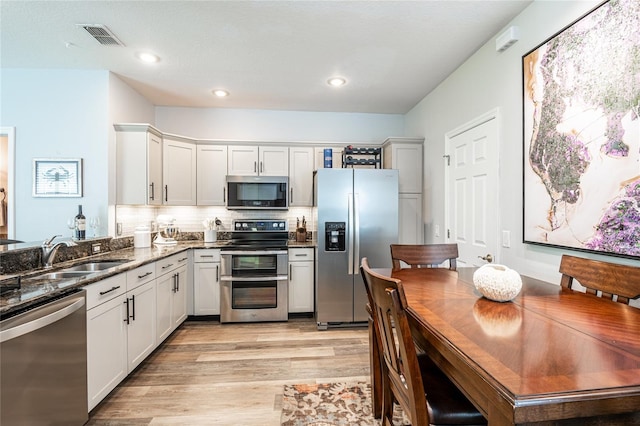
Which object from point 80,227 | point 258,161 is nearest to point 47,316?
point 80,227

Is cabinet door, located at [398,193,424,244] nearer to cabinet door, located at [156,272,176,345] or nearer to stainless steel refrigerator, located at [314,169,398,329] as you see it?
stainless steel refrigerator, located at [314,169,398,329]

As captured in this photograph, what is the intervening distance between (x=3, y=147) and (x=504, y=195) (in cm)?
532

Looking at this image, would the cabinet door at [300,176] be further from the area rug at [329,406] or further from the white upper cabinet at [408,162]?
the area rug at [329,406]

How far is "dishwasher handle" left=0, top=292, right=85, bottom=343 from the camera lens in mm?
1254

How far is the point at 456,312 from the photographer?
1186 mm

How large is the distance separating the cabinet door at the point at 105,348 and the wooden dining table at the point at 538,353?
75.3 inches

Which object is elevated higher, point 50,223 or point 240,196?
point 240,196

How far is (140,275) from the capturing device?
2.39 meters

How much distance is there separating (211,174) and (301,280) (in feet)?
5.97

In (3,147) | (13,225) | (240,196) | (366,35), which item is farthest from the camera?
(240,196)

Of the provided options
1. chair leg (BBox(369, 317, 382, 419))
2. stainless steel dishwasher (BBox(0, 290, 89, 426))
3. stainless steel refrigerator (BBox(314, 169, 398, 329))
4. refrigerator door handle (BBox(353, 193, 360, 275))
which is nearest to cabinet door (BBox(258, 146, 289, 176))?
stainless steel refrigerator (BBox(314, 169, 398, 329))

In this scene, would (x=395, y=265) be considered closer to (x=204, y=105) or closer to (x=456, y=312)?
(x=456, y=312)

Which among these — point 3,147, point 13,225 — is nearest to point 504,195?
point 13,225

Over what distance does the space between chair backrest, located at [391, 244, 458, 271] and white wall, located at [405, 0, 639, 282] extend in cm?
42
